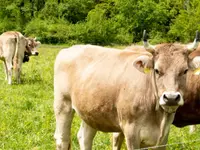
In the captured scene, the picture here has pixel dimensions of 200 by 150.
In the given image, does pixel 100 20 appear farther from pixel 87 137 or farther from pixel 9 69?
pixel 87 137

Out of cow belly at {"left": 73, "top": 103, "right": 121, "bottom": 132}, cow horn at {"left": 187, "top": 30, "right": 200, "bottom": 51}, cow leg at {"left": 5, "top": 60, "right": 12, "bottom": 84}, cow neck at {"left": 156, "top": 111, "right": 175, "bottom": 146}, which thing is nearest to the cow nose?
cow neck at {"left": 156, "top": 111, "right": 175, "bottom": 146}

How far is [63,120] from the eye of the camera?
656 cm

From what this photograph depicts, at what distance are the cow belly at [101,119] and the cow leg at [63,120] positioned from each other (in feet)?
1.70

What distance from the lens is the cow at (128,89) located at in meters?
4.91

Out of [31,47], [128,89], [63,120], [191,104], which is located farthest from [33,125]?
[31,47]

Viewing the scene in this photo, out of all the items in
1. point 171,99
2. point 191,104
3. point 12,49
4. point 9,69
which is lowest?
point 9,69

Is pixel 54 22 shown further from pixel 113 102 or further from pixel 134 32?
pixel 113 102

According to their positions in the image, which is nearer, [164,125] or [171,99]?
[171,99]

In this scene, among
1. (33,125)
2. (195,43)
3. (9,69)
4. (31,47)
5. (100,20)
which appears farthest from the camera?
(100,20)

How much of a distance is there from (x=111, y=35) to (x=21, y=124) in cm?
4113

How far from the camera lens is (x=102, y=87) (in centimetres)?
567

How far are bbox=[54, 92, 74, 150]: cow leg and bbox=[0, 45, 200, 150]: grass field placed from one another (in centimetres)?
62

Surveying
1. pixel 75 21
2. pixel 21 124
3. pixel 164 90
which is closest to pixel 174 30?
pixel 75 21

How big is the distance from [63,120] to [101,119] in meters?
1.04
